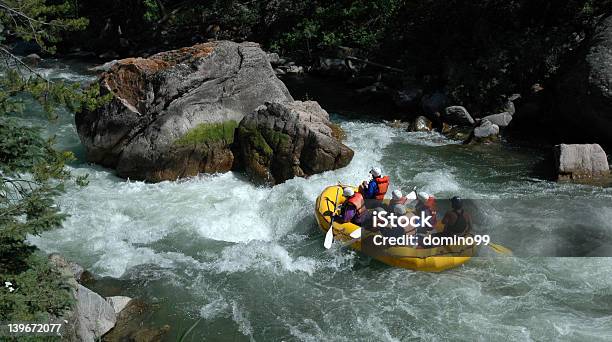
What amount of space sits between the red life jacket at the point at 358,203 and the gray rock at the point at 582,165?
5.14m

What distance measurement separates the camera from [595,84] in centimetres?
1353

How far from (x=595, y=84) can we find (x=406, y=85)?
5.86 metres

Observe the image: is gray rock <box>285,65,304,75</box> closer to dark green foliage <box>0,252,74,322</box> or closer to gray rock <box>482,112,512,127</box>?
gray rock <box>482,112,512,127</box>

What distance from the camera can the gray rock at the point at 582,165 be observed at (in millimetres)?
12172

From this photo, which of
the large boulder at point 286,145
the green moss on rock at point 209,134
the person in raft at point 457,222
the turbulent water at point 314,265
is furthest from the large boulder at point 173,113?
the person in raft at point 457,222

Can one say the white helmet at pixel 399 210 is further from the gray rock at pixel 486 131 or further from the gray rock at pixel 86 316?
the gray rock at pixel 486 131

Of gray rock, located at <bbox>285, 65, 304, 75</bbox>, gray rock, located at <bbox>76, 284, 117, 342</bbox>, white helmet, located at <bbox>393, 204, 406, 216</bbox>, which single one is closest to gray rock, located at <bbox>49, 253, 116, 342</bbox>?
gray rock, located at <bbox>76, 284, 117, 342</bbox>

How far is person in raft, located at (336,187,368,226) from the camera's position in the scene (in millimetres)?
9867

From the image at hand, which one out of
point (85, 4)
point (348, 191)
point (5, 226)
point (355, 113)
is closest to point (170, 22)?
point (85, 4)

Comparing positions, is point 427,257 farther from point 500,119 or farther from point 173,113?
point 500,119

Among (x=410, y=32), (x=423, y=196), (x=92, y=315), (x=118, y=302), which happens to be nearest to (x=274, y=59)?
(x=410, y=32)

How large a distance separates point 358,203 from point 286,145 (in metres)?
2.78

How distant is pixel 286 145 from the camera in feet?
39.5

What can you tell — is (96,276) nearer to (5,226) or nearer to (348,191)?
(5,226)
